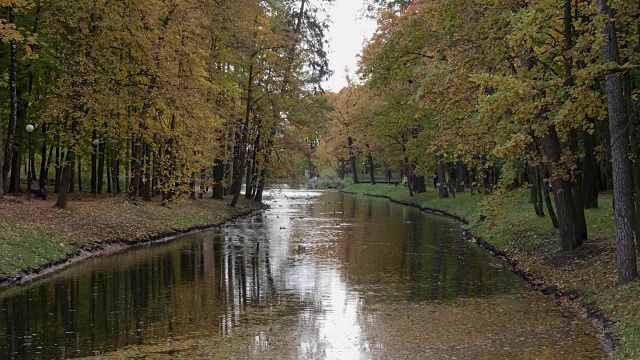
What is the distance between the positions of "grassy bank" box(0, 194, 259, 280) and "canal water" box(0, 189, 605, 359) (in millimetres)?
1077

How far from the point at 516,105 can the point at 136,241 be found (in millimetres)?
17881

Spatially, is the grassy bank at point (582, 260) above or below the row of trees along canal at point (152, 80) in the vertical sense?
below

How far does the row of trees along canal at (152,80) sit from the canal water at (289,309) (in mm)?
6015

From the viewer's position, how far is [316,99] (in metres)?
44.9

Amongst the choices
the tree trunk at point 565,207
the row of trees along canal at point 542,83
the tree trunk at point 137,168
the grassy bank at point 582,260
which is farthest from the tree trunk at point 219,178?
the tree trunk at point 565,207

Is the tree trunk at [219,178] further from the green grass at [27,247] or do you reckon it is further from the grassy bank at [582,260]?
the green grass at [27,247]

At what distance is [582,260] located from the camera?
57.4 feet

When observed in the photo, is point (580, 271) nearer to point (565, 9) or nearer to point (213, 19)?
point (565, 9)

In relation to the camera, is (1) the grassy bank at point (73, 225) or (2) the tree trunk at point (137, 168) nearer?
(1) the grassy bank at point (73, 225)

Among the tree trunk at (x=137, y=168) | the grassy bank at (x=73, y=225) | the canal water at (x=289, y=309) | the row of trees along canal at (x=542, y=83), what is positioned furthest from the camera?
the tree trunk at (x=137, y=168)

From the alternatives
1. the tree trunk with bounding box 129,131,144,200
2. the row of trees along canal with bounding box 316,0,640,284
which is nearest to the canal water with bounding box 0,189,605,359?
the row of trees along canal with bounding box 316,0,640,284

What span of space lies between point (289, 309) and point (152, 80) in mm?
15386

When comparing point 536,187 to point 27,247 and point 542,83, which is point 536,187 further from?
point 27,247

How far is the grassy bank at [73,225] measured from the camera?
19.2 m
